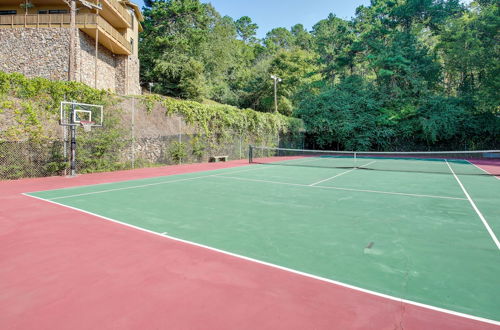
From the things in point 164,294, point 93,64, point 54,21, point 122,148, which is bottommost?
point 164,294

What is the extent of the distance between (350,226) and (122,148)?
36.8ft

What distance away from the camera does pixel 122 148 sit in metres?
13.1

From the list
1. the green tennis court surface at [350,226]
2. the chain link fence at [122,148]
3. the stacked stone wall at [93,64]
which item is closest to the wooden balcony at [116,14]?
the stacked stone wall at [93,64]

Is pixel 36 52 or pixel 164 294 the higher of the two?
pixel 36 52

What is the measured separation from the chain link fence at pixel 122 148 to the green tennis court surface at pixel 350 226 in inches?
125

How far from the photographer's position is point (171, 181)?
9.90 metres

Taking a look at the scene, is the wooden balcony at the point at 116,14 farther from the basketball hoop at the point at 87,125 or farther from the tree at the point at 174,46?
the basketball hoop at the point at 87,125

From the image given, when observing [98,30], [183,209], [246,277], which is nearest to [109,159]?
[183,209]

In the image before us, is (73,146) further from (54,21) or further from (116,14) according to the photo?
(116,14)

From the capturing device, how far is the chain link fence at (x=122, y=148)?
9.90 metres

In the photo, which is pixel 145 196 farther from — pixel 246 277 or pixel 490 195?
pixel 490 195

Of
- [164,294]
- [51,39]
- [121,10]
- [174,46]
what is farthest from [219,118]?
[174,46]

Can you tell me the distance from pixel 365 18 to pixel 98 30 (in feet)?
120

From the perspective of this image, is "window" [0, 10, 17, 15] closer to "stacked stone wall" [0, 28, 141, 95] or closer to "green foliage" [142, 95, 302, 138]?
"stacked stone wall" [0, 28, 141, 95]
